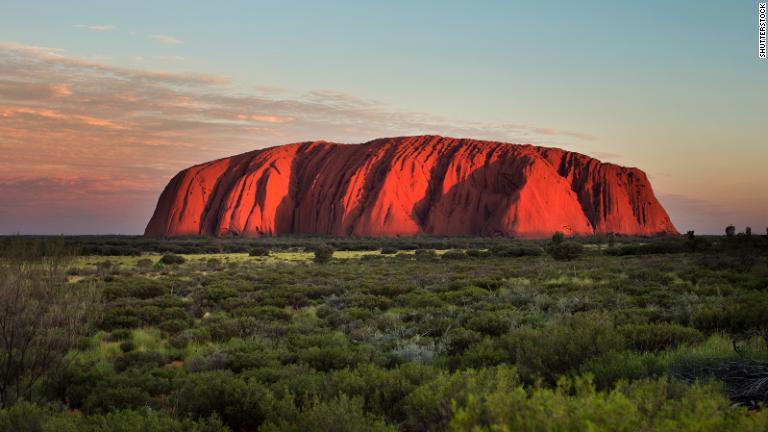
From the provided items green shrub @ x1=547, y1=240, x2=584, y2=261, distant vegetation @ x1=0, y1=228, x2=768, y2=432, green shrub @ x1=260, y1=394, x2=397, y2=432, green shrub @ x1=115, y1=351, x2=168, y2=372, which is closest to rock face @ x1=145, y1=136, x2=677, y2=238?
green shrub @ x1=547, y1=240, x2=584, y2=261

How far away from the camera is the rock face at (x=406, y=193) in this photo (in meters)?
86.4

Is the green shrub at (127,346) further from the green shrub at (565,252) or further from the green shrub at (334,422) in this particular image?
the green shrub at (565,252)

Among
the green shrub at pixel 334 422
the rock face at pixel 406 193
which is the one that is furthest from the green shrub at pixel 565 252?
the rock face at pixel 406 193

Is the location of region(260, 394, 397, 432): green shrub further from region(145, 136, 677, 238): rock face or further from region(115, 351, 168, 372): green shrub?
region(145, 136, 677, 238): rock face

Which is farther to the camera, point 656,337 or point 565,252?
point 565,252

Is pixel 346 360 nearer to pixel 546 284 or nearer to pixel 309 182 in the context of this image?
pixel 546 284

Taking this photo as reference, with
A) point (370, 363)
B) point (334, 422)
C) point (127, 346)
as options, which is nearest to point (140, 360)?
point (127, 346)

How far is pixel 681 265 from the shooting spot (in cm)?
2627

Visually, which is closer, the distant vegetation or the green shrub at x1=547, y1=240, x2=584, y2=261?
the distant vegetation

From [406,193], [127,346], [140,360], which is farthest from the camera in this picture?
[406,193]

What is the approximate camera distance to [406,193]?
89.2m

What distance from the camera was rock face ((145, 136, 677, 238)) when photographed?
86.4 metres

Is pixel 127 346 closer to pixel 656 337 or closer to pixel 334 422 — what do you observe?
pixel 334 422

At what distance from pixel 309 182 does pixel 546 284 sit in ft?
262
